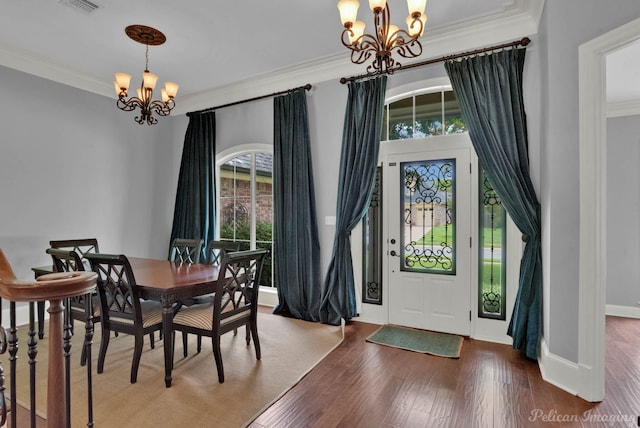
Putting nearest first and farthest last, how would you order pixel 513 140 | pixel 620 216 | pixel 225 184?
1. pixel 513 140
2. pixel 620 216
3. pixel 225 184

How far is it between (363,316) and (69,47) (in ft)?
14.9

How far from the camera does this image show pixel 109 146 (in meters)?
4.85

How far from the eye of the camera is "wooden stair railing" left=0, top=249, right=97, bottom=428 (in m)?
1.08

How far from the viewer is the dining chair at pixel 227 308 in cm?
263

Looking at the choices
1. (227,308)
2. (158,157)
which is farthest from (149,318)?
(158,157)

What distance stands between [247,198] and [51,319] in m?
4.05

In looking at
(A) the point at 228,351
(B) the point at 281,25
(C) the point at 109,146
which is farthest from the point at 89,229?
(B) the point at 281,25

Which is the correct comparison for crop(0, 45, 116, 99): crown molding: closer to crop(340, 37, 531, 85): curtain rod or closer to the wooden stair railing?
crop(340, 37, 531, 85): curtain rod

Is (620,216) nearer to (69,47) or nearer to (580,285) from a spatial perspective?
(580,285)

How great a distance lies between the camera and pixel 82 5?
10.0 ft

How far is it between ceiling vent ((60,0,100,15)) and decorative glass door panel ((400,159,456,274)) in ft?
11.0

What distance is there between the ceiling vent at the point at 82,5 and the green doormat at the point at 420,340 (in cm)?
406

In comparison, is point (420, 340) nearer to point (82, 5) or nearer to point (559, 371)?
point (559, 371)

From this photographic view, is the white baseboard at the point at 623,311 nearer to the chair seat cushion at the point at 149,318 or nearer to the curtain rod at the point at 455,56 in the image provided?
the curtain rod at the point at 455,56
